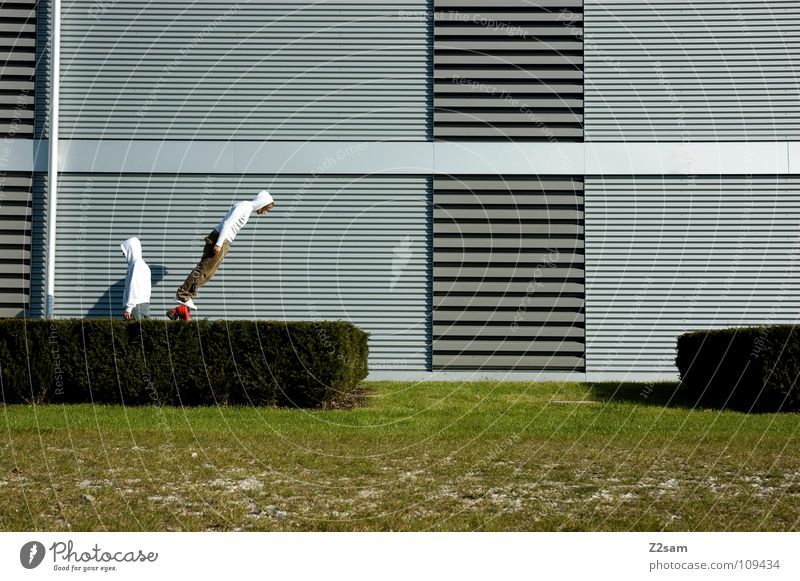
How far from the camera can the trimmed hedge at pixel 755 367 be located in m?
10.6

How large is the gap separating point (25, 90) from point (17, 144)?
108 centimetres

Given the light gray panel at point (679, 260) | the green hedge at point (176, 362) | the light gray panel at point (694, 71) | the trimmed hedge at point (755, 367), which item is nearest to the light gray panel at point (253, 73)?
the light gray panel at point (694, 71)

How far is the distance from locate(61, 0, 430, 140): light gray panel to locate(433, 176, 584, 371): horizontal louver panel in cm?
185

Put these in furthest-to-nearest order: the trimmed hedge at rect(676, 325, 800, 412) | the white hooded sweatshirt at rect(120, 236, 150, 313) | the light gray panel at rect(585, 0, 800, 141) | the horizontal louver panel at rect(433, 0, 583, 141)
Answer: the horizontal louver panel at rect(433, 0, 583, 141)
the light gray panel at rect(585, 0, 800, 141)
the white hooded sweatshirt at rect(120, 236, 150, 313)
the trimmed hedge at rect(676, 325, 800, 412)

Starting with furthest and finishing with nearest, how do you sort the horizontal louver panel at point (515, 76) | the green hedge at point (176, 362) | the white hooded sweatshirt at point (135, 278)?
1. the horizontal louver panel at point (515, 76)
2. the white hooded sweatshirt at point (135, 278)
3. the green hedge at point (176, 362)

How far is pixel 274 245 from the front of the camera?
15.5m

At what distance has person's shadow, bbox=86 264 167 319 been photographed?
15.4 meters

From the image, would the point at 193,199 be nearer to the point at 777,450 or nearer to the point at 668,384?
the point at 668,384

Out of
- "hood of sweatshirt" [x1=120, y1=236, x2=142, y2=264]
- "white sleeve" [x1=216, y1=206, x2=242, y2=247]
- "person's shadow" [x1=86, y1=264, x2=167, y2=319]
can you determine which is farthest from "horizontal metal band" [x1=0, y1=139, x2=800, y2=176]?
"white sleeve" [x1=216, y1=206, x2=242, y2=247]

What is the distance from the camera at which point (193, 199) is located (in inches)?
611

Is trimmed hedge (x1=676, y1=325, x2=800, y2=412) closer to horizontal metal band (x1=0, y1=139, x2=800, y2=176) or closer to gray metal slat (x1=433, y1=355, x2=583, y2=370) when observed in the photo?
gray metal slat (x1=433, y1=355, x2=583, y2=370)

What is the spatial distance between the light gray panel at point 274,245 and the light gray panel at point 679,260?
3.33 metres

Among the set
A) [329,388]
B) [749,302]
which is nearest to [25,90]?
[329,388]

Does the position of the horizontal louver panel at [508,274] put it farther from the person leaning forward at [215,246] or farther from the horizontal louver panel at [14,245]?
the horizontal louver panel at [14,245]
